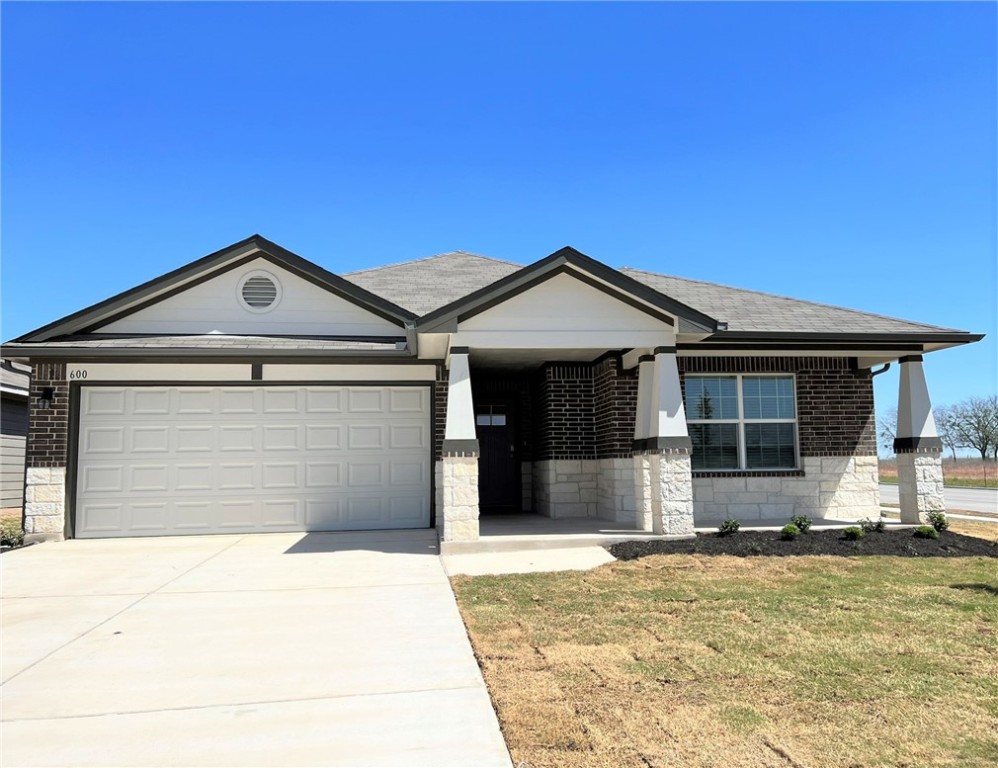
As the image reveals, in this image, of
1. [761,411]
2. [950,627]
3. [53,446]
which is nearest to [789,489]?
[761,411]

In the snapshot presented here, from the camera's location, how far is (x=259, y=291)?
12.4 m

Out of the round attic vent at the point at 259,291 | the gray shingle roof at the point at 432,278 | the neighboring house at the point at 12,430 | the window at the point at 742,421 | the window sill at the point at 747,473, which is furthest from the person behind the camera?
the neighboring house at the point at 12,430

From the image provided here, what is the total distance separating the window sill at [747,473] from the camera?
1167 centimetres

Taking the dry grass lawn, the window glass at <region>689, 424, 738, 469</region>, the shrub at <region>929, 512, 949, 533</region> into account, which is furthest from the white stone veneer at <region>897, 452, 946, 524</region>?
the dry grass lawn

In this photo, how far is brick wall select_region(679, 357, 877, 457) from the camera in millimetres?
11961

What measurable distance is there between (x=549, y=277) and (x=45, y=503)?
8.54 m

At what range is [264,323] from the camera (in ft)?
40.3

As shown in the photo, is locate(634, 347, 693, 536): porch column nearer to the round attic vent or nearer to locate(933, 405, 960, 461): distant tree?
the round attic vent

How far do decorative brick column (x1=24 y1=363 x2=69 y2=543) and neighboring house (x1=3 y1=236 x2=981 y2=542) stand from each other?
2 cm

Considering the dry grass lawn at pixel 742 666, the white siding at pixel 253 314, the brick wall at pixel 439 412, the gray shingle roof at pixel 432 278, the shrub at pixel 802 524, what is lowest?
the dry grass lawn at pixel 742 666

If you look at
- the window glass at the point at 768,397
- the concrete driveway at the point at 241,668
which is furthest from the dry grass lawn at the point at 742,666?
the window glass at the point at 768,397

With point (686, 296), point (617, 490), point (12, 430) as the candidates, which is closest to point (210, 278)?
point (617, 490)

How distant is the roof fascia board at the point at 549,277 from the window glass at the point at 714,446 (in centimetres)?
254

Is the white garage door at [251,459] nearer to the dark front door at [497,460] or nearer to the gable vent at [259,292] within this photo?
the gable vent at [259,292]
